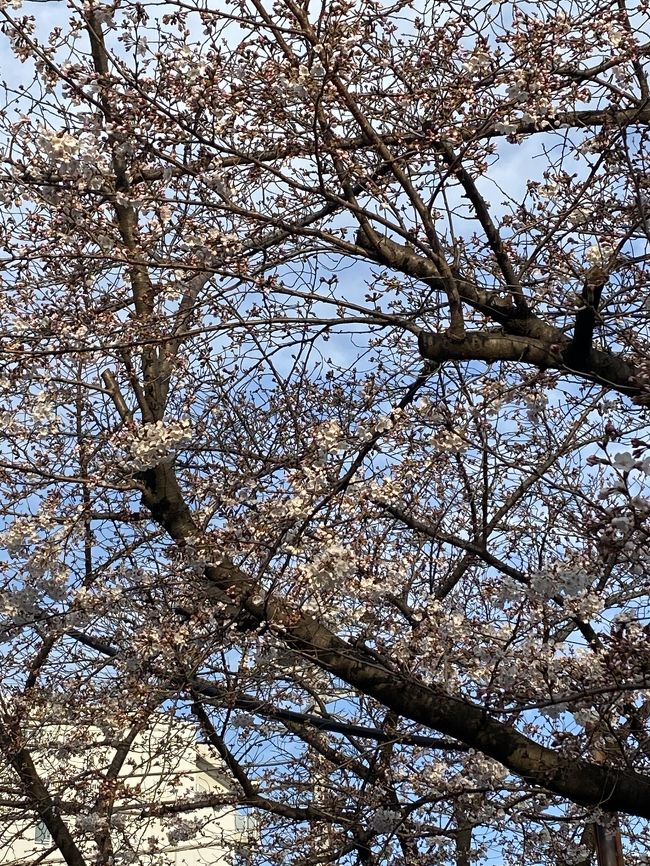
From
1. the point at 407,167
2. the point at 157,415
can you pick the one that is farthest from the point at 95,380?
the point at 407,167

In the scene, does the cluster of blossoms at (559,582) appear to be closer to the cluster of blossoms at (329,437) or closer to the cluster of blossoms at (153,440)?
the cluster of blossoms at (329,437)

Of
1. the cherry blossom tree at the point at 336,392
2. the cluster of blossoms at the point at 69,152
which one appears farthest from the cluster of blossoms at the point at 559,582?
the cluster of blossoms at the point at 69,152

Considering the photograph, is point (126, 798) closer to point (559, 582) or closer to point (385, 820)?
point (385, 820)

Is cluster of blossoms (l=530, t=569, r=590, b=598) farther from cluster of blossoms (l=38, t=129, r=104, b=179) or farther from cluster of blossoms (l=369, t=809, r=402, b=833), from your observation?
cluster of blossoms (l=38, t=129, r=104, b=179)

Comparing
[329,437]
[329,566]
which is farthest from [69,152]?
[329,566]

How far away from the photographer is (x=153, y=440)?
4.75 metres

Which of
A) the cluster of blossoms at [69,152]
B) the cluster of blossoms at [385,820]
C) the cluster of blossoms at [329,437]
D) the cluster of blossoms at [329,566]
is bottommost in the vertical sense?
the cluster of blossoms at [385,820]

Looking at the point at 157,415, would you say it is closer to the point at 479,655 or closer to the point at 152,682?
the point at 152,682

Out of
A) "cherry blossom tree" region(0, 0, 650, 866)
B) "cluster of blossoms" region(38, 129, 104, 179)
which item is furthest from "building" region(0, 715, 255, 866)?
"cluster of blossoms" region(38, 129, 104, 179)

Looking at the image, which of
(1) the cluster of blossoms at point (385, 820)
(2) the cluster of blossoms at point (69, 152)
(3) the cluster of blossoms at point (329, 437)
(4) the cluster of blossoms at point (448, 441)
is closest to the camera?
(2) the cluster of blossoms at point (69, 152)

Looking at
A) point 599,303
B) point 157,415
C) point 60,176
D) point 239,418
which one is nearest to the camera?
point 60,176

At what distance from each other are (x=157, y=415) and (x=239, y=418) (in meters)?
0.63

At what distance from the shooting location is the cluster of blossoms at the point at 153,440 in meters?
4.75

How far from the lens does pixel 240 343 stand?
545 centimetres
